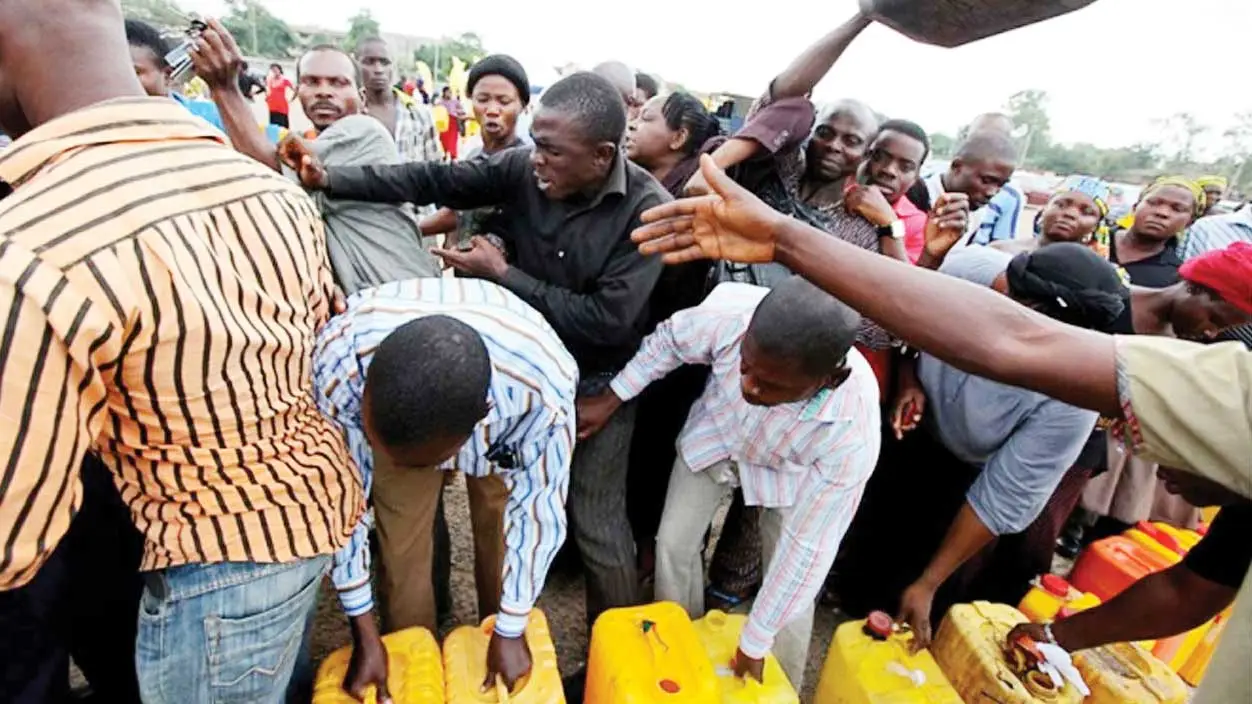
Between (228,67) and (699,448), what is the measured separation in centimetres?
187

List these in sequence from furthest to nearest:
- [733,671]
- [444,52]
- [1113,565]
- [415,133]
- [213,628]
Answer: [444,52] → [415,133] → [1113,565] → [733,671] → [213,628]

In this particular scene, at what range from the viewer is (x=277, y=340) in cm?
117

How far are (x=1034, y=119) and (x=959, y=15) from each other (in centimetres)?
5528

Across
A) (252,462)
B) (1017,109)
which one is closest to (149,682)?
(252,462)

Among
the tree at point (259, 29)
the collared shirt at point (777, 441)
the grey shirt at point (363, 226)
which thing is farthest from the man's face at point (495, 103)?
the tree at point (259, 29)

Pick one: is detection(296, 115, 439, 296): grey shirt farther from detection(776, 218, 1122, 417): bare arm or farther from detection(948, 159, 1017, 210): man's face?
detection(948, 159, 1017, 210): man's face

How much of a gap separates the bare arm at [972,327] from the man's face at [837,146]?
1.78 m

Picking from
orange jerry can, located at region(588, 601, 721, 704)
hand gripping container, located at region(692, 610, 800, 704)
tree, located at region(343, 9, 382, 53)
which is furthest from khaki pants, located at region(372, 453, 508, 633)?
tree, located at region(343, 9, 382, 53)

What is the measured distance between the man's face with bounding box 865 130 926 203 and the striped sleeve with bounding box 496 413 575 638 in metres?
2.25

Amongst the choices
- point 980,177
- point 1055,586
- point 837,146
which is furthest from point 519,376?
point 980,177

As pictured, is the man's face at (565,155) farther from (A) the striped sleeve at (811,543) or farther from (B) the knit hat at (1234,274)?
(B) the knit hat at (1234,274)

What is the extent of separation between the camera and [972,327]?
111 cm

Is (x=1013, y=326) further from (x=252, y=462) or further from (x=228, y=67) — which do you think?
(x=228, y=67)

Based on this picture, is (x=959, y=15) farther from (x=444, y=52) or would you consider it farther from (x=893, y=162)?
(x=444, y=52)
